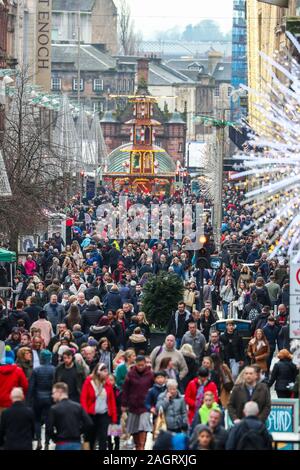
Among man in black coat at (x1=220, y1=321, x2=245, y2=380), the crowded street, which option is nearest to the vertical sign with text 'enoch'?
the crowded street

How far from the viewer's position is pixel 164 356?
81.8ft

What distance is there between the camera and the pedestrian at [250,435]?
739 inches

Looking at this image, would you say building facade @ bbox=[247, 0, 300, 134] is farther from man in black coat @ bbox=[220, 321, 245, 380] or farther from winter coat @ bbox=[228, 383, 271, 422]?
winter coat @ bbox=[228, 383, 271, 422]

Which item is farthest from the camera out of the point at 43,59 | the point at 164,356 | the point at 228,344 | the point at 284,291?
the point at 43,59

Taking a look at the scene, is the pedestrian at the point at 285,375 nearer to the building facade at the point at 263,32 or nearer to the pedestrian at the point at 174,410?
the pedestrian at the point at 174,410

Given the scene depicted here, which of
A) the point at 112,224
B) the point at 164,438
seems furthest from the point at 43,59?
the point at 164,438

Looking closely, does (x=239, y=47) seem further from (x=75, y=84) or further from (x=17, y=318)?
(x=17, y=318)

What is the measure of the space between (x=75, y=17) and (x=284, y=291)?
15722 centimetres

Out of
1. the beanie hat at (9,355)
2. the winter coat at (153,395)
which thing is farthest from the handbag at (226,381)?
the beanie hat at (9,355)

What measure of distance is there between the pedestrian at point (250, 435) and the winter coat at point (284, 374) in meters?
6.09

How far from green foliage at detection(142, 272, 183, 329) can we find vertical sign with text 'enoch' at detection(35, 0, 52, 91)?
6576cm

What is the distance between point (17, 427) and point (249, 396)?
3170 mm

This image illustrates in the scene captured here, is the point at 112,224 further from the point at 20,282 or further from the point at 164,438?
the point at 164,438

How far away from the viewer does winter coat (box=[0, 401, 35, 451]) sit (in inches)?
782
